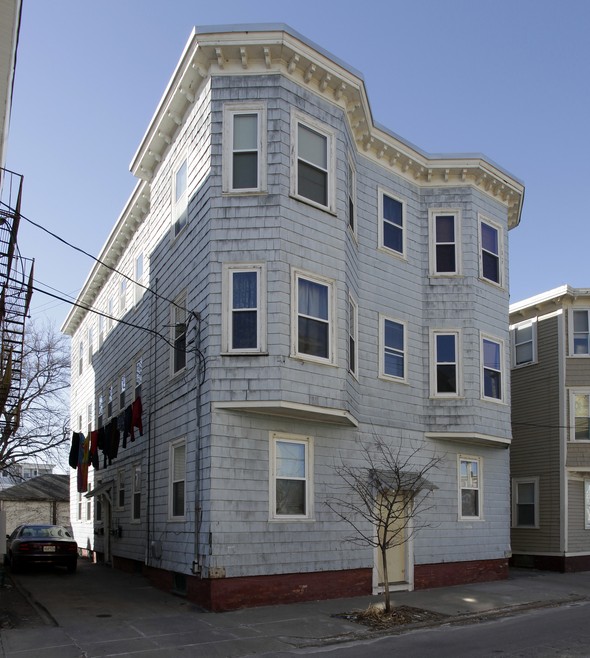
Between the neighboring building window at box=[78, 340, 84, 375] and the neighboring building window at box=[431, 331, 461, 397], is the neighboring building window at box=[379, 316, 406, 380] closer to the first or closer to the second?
the neighboring building window at box=[431, 331, 461, 397]

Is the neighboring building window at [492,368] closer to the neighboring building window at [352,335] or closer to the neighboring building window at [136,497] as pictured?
the neighboring building window at [352,335]

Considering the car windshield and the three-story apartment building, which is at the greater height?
the three-story apartment building

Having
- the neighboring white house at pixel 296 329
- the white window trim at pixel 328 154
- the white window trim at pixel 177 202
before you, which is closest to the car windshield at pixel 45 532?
the neighboring white house at pixel 296 329

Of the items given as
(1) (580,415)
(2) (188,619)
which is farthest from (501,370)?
(2) (188,619)

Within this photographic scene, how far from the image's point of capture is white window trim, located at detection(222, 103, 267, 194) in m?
15.2

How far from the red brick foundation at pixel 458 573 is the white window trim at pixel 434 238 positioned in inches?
286

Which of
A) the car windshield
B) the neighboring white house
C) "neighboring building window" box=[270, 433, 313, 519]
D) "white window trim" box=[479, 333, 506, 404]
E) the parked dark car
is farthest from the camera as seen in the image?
the car windshield

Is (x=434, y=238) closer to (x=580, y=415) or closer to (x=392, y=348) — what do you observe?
(x=392, y=348)

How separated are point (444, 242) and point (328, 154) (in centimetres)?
521

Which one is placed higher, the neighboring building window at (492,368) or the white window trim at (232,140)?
the white window trim at (232,140)

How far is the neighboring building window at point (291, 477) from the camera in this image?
1490 cm

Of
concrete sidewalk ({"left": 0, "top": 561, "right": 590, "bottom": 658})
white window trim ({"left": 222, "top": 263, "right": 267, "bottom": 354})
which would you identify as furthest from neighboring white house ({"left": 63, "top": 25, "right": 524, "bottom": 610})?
concrete sidewalk ({"left": 0, "top": 561, "right": 590, "bottom": 658})

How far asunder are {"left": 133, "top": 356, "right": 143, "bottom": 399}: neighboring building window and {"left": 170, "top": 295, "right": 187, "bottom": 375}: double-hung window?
3343 millimetres

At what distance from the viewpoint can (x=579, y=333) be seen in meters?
26.1
